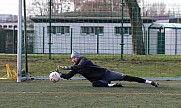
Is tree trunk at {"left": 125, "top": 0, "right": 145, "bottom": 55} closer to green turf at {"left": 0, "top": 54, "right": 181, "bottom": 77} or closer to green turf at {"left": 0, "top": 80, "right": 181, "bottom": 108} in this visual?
green turf at {"left": 0, "top": 54, "right": 181, "bottom": 77}

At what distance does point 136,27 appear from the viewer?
20.6 m

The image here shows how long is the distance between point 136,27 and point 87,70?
9.94 meters

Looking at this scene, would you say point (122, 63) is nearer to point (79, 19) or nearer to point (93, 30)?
point (79, 19)

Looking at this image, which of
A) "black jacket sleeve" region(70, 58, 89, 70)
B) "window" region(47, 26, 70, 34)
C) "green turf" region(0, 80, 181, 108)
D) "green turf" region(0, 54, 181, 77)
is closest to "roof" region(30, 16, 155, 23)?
"window" region(47, 26, 70, 34)

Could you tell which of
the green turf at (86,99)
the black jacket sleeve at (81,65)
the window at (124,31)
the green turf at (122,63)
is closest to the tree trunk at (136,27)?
the window at (124,31)

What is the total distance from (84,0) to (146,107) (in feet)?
42.5

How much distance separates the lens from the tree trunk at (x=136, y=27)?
19422mm

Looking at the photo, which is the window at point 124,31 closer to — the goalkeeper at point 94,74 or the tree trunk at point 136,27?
the tree trunk at point 136,27

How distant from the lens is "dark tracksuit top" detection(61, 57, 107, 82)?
35.5 feet

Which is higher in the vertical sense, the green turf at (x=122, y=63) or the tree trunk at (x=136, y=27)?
the tree trunk at (x=136, y=27)

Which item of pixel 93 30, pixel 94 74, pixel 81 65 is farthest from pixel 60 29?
pixel 81 65

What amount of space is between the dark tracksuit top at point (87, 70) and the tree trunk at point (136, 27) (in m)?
8.59

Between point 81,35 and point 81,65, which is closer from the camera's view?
point 81,65

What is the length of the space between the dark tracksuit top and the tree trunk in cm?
859
